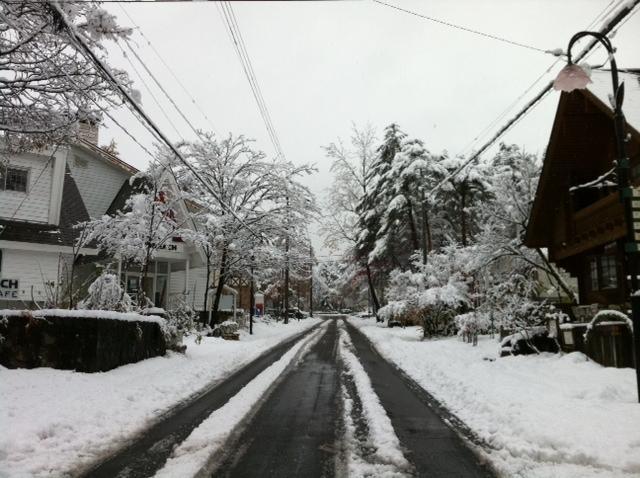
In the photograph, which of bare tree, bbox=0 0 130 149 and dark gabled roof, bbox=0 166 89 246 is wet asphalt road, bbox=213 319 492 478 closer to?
bare tree, bbox=0 0 130 149

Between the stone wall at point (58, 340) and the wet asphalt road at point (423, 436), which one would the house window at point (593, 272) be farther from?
the stone wall at point (58, 340)

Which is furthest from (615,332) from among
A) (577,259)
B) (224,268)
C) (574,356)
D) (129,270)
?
(129,270)

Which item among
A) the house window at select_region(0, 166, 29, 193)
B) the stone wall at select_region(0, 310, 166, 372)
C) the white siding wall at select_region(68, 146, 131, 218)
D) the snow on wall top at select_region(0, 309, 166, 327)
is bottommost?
the stone wall at select_region(0, 310, 166, 372)

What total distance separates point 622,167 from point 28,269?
17.9 metres

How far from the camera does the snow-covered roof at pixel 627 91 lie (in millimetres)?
12383

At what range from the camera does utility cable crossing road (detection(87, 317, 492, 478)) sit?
4812 mm

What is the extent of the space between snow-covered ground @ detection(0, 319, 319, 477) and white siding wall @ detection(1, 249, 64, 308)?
27.0 ft

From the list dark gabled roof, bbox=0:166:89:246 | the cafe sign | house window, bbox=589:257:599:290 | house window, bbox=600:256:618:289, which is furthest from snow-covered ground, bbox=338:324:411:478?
the cafe sign

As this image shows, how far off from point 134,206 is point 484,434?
47.3 ft

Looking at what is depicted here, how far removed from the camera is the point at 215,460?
507 centimetres

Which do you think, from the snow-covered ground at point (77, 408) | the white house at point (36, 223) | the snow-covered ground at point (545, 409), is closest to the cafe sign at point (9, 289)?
the white house at point (36, 223)

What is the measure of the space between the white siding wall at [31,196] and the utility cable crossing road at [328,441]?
12607 mm

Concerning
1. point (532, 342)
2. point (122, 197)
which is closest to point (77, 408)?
point (532, 342)

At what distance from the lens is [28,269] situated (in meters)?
17.9
